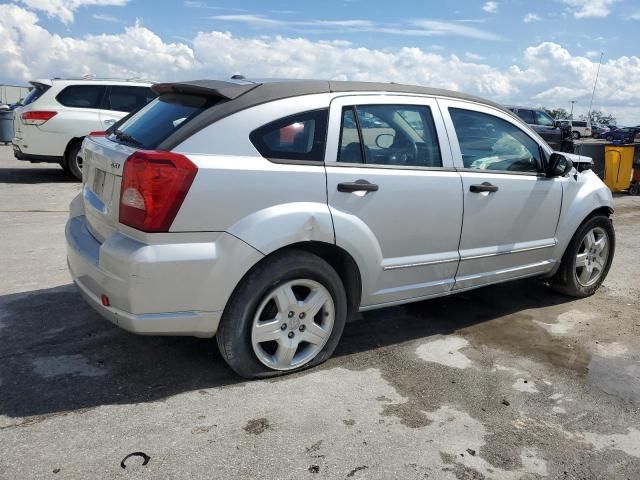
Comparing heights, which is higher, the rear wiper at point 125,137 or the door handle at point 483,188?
the rear wiper at point 125,137

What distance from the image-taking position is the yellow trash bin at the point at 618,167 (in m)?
13.4

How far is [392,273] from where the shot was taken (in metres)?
3.94

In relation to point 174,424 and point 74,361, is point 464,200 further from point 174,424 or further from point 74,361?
point 74,361

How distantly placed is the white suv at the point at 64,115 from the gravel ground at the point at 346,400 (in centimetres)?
665

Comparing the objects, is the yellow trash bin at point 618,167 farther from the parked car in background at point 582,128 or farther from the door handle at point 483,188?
the parked car in background at point 582,128

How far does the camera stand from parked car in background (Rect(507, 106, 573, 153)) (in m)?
21.8

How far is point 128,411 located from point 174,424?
29 centimetres

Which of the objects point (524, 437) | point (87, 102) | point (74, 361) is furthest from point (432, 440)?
point (87, 102)

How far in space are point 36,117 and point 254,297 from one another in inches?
364

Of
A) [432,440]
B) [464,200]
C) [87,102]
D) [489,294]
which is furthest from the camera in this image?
[87,102]

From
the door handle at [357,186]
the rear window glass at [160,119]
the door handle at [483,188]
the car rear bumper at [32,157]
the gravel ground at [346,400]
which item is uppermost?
the rear window glass at [160,119]

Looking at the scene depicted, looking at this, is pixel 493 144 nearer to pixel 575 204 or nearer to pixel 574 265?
pixel 575 204

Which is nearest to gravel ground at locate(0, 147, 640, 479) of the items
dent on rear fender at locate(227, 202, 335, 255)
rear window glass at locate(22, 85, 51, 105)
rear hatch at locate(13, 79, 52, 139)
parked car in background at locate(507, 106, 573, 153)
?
dent on rear fender at locate(227, 202, 335, 255)

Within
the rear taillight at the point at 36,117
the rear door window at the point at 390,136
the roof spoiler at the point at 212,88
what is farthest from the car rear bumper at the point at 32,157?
the rear door window at the point at 390,136
